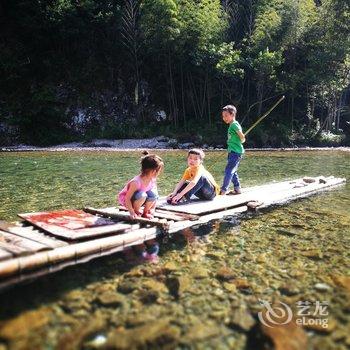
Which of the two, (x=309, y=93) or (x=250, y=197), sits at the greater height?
(x=309, y=93)

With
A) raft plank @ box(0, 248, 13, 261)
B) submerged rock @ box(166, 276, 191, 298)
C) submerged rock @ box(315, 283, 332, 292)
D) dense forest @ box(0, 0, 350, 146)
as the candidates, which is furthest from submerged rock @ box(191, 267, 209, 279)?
dense forest @ box(0, 0, 350, 146)

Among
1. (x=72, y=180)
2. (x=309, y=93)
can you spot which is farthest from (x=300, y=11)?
(x=72, y=180)

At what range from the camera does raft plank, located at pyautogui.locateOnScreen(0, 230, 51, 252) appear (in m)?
4.07

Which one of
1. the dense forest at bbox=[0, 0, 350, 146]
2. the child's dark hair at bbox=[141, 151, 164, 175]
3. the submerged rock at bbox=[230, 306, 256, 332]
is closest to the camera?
the submerged rock at bbox=[230, 306, 256, 332]

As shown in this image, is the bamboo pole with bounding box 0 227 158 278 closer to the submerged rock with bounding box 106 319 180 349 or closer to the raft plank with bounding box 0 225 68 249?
the raft plank with bounding box 0 225 68 249

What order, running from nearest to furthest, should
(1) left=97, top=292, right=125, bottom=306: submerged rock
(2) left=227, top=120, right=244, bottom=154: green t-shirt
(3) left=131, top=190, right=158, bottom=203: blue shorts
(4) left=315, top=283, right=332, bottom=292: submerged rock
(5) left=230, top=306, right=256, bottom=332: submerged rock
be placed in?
(5) left=230, top=306, right=256, bottom=332: submerged rock < (1) left=97, top=292, right=125, bottom=306: submerged rock < (4) left=315, top=283, right=332, bottom=292: submerged rock < (3) left=131, top=190, right=158, bottom=203: blue shorts < (2) left=227, top=120, right=244, bottom=154: green t-shirt

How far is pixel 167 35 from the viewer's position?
28.9m

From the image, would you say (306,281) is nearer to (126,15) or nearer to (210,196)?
(210,196)

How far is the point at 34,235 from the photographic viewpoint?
4.58 meters

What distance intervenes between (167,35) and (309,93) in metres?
14.4

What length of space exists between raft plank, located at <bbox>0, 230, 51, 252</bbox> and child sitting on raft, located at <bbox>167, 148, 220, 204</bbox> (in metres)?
3.14

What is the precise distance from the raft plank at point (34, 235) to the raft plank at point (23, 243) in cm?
6

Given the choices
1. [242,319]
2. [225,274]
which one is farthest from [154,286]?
[242,319]

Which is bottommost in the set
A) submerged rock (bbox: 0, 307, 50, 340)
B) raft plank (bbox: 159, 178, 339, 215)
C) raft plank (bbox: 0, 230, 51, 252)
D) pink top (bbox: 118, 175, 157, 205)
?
submerged rock (bbox: 0, 307, 50, 340)
